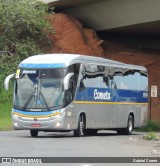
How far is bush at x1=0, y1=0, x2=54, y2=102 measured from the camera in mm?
43375

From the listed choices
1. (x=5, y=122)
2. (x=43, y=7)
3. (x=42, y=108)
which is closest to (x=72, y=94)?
(x=42, y=108)

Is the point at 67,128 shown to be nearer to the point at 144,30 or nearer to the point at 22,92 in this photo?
the point at 22,92

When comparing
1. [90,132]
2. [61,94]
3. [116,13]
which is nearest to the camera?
[61,94]

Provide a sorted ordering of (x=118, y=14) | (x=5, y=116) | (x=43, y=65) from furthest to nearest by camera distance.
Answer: (x=118, y=14) < (x=5, y=116) < (x=43, y=65)

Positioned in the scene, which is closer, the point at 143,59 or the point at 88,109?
the point at 88,109

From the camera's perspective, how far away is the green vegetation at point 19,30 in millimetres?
43188

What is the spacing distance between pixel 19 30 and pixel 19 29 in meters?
0.09

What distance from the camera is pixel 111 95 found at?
97.1 feet

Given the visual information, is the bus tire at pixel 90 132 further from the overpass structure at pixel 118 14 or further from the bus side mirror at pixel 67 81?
the overpass structure at pixel 118 14

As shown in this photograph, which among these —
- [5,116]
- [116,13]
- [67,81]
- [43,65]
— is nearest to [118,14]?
[116,13]

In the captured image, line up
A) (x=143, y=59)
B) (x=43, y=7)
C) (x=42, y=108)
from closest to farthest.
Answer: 1. (x=42, y=108)
2. (x=43, y=7)
3. (x=143, y=59)

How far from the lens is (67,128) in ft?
85.3

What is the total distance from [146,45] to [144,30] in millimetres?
6692

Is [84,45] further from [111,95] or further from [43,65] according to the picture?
[43,65]
